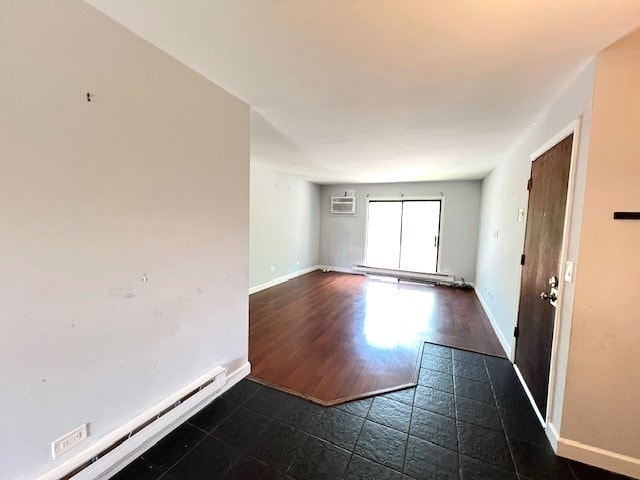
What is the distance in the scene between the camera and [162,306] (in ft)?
5.33

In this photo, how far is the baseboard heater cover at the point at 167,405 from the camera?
4.23ft

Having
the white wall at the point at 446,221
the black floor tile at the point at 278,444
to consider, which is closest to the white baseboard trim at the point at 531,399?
the black floor tile at the point at 278,444

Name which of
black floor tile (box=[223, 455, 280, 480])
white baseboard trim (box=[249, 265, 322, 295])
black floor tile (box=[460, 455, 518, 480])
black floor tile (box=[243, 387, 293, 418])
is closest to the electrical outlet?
black floor tile (box=[223, 455, 280, 480])

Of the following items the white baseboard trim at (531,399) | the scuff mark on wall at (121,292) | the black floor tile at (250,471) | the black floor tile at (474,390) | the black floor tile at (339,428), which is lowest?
the black floor tile at (250,471)

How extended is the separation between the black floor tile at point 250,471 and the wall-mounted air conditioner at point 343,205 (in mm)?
5710

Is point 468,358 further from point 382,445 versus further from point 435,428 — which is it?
point 382,445

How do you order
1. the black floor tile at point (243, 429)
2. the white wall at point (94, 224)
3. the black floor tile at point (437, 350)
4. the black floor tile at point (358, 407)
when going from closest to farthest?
the white wall at point (94, 224) < the black floor tile at point (243, 429) < the black floor tile at point (358, 407) < the black floor tile at point (437, 350)

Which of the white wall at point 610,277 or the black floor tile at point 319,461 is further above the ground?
the white wall at point 610,277

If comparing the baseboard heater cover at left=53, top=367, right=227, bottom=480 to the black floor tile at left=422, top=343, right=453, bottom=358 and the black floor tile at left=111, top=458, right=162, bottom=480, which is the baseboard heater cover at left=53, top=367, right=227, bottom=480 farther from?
the black floor tile at left=422, top=343, right=453, bottom=358

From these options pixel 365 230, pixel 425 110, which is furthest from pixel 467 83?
pixel 365 230

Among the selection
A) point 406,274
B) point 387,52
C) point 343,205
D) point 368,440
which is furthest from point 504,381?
point 343,205

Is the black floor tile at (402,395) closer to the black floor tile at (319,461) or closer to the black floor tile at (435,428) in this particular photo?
the black floor tile at (435,428)

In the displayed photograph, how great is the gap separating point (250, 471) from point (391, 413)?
1006 mm

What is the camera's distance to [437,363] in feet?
8.55
